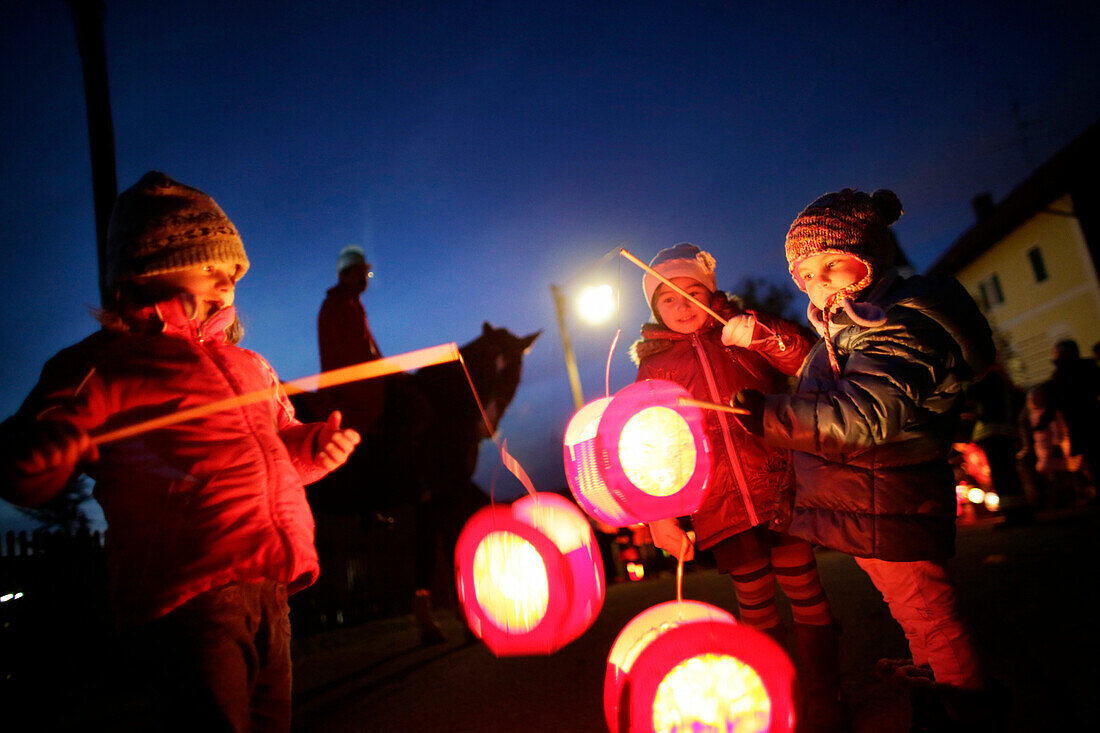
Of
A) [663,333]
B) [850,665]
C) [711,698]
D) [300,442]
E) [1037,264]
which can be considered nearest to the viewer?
[711,698]

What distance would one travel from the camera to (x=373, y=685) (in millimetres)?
4473

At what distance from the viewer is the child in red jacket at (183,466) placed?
170cm

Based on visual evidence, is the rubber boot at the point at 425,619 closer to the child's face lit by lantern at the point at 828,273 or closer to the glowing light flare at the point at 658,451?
the glowing light flare at the point at 658,451

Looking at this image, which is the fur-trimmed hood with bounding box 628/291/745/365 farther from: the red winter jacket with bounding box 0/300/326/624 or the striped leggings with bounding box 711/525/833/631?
the red winter jacket with bounding box 0/300/326/624

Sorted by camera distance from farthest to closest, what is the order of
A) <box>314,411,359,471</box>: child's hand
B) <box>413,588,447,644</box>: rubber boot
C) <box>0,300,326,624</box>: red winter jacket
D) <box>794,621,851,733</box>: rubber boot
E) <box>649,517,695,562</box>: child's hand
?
<box>413,588,447,644</box>: rubber boot
<box>649,517,695,562</box>: child's hand
<box>794,621,851,733</box>: rubber boot
<box>314,411,359,471</box>: child's hand
<box>0,300,326,624</box>: red winter jacket

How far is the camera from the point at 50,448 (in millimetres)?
1641

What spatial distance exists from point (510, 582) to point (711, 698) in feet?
2.95

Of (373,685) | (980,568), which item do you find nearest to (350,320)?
(373,685)

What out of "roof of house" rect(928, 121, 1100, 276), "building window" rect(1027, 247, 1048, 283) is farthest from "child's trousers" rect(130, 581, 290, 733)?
"building window" rect(1027, 247, 1048, 283)

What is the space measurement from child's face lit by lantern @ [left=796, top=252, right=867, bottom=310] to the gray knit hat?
7.27 ft

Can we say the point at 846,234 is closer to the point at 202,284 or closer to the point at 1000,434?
the point at 202,284

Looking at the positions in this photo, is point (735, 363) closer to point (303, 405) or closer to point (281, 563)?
point (281, 563)

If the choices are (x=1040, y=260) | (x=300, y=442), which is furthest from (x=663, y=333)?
(x=1040, y=260)

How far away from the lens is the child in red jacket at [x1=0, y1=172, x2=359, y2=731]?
170cm
